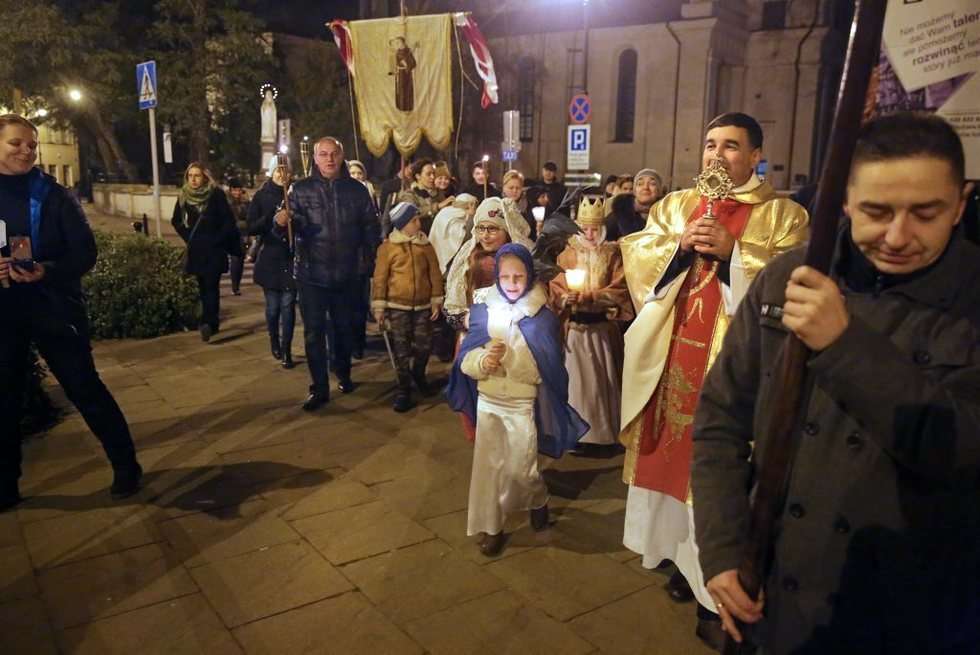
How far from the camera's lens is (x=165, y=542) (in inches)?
173

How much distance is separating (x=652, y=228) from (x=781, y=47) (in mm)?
32063

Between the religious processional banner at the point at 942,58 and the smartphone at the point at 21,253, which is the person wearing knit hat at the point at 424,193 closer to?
the smartphone at the point at 21,253

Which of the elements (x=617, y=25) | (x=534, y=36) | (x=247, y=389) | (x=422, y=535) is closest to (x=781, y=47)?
(x=617, y=25)

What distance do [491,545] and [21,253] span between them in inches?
122

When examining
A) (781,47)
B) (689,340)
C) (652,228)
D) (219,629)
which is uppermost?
(781,47)

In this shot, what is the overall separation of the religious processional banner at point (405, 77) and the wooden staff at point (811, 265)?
8.52 m

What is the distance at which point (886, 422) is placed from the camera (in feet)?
4.93

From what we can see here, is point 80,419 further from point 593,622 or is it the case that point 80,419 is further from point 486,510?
point 593,622

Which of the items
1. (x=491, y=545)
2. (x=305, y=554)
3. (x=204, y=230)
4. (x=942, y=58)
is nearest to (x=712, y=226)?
(x=942, y=58)

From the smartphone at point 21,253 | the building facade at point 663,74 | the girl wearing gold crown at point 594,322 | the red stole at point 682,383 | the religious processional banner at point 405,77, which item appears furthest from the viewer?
the building facade at point 663,74

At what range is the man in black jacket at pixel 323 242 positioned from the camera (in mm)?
6961

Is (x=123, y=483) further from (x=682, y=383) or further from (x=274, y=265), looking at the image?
(x=274, y=265)

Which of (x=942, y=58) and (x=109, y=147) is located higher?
(x=109, y=147)

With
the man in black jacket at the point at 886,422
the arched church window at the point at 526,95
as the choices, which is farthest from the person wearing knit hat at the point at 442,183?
the arched church window at the point at 526,95
